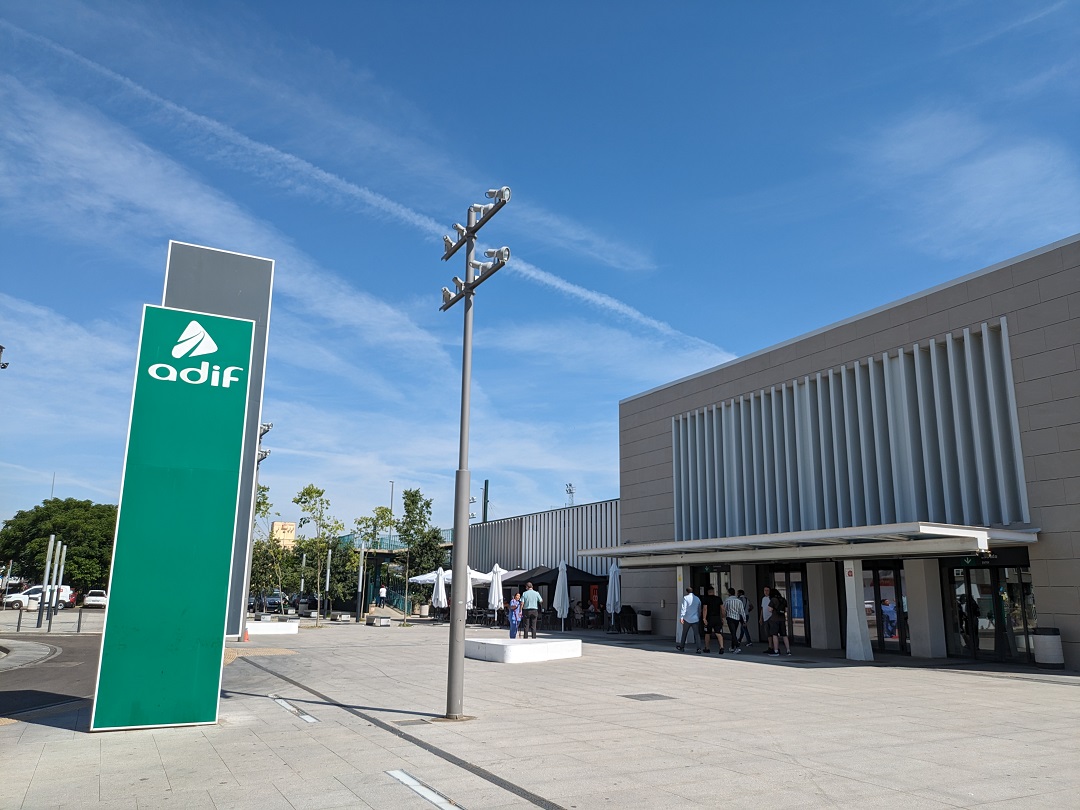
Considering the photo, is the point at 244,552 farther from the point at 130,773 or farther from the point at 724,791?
the point at 724,791

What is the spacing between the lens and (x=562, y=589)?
3088 centimetres

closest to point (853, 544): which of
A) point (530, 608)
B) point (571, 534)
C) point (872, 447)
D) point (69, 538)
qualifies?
point (872, 447)

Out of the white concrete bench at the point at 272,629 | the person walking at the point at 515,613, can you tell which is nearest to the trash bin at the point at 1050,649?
the person walking at the point at 515,613

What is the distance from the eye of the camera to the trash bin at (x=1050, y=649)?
17.3 meters

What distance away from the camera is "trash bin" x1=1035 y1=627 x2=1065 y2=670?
17297mm

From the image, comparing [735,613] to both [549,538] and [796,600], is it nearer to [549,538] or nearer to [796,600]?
[796,600]

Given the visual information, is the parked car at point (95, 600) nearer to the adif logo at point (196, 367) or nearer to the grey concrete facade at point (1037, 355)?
the grey concrete facade at point (1037, 355)

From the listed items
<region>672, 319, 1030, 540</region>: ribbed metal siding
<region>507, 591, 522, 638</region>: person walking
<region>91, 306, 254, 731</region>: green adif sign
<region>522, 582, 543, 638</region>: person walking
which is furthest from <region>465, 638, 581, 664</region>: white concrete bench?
<region>91, 306, 254, 731</region>: green adif sign

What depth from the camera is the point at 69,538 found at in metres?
63.6

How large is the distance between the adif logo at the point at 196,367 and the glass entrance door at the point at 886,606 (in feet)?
58.1

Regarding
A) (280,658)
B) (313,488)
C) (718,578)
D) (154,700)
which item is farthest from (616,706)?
(313,488)

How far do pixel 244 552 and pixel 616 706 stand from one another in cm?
849

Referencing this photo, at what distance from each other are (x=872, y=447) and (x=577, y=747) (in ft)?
55.7

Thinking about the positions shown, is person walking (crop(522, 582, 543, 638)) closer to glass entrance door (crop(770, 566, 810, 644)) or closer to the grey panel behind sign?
glass entrance door (crop(770, 566, 810, 644))
